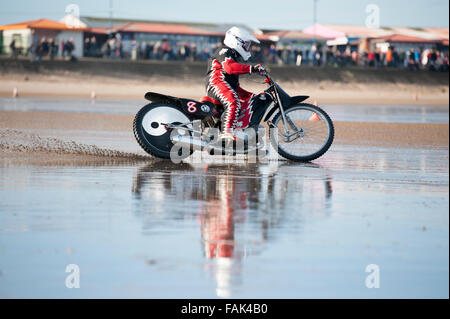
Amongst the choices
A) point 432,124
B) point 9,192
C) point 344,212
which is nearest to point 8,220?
point 9,192

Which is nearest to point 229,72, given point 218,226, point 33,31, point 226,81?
point 226,81

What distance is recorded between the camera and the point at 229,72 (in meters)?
13.0

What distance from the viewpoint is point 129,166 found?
Result: 1270 centimetres

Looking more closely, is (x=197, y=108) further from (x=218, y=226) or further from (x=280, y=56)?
(x=280, y=56)

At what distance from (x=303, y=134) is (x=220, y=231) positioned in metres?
5.95

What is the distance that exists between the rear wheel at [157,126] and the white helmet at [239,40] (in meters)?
1.13

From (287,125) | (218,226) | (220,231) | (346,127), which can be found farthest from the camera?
(346,127)

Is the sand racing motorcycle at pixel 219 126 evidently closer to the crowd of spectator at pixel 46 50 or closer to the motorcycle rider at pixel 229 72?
the motorcycle rider at pixel 229 72

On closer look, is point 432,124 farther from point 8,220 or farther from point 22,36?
point 22,36

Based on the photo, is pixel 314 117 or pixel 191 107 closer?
pixel 191 107

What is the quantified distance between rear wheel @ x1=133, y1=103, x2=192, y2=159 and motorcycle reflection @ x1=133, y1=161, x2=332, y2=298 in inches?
10.2

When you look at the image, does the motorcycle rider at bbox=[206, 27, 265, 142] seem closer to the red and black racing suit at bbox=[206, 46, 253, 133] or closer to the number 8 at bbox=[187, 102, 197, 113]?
the red and black racing suit at bbox=[206, 46, 253, 133]

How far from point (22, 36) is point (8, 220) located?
64681 mm

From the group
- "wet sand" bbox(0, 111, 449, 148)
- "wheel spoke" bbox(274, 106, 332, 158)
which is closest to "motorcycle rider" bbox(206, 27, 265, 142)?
"wheel spoke" bbox(274, 106, 332, 158)
